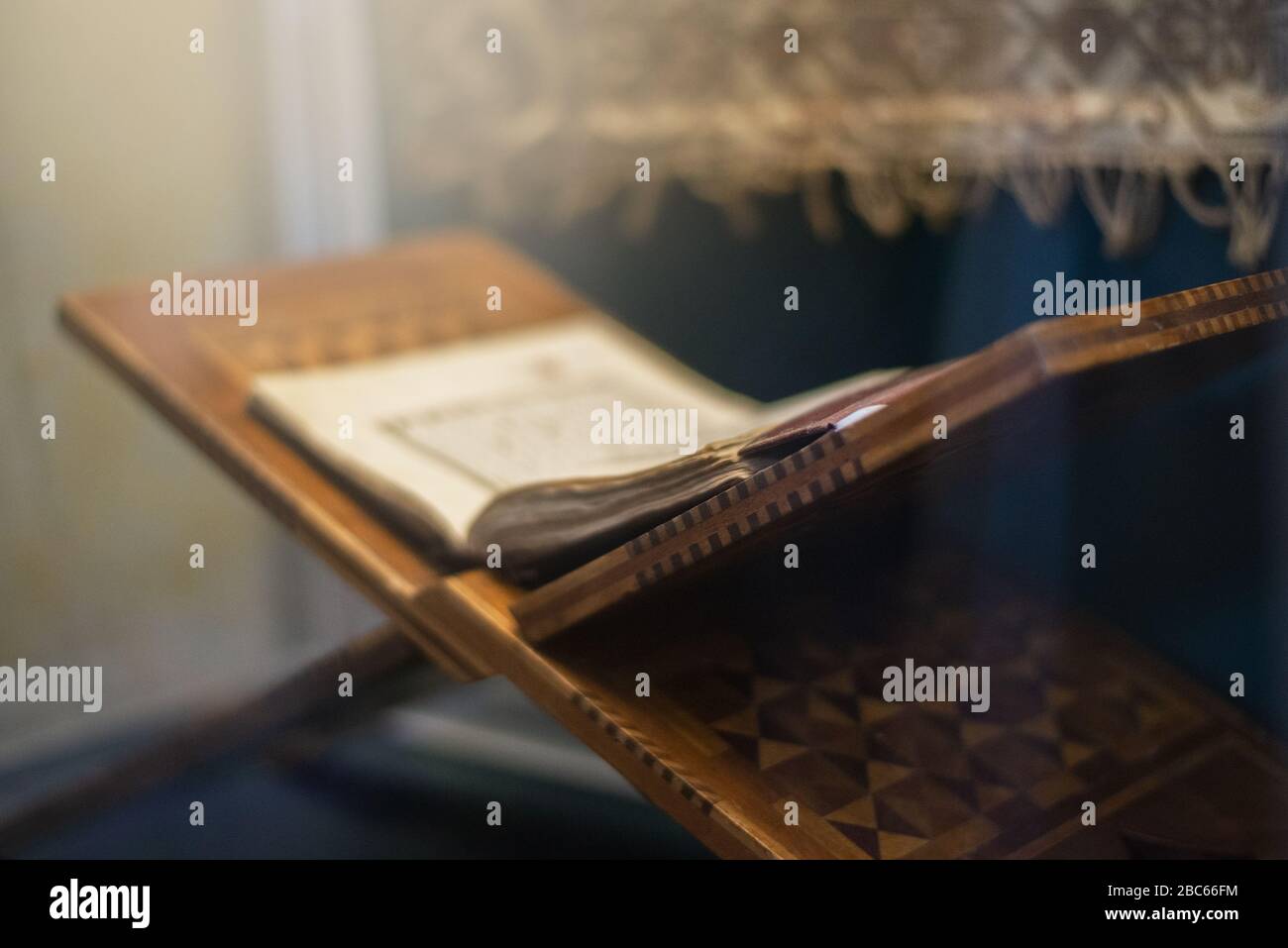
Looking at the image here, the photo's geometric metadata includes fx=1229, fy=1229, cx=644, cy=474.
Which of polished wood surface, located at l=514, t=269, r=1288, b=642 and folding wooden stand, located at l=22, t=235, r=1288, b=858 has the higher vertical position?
polished wood surface, located at l=514, t=269, r=1288, b=642

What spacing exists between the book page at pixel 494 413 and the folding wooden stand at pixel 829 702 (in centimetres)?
4

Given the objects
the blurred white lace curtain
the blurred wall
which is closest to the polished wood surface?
the blurred white lace curtain

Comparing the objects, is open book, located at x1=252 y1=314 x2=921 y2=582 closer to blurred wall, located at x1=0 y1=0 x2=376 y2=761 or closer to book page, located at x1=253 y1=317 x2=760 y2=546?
book page, located at x1=253 y1=317 x2=760 y2=546

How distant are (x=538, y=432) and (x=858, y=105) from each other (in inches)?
20.3

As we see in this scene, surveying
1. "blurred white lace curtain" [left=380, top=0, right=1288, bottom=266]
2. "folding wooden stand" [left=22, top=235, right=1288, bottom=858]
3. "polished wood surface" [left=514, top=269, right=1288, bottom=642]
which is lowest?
"folding wooden stand" [left=22, top=235, right=1288, bottom=858]

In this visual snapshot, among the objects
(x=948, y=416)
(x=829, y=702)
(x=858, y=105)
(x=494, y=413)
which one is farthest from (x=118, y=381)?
(x=948, y=416)

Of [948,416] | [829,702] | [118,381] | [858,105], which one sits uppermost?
[858,105]

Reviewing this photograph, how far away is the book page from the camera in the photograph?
1070 mm

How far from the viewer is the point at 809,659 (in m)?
0.99

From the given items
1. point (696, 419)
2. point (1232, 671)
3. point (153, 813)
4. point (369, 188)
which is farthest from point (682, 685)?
point (369, 188)

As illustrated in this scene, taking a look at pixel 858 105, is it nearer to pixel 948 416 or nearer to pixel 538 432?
pixel 538 432

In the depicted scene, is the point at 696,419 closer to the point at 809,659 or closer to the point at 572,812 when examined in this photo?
the point at 809,659

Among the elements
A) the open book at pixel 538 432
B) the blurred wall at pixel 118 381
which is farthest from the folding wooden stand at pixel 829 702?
the blurred wall at pixel 118 381

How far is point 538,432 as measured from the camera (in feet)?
3.89
